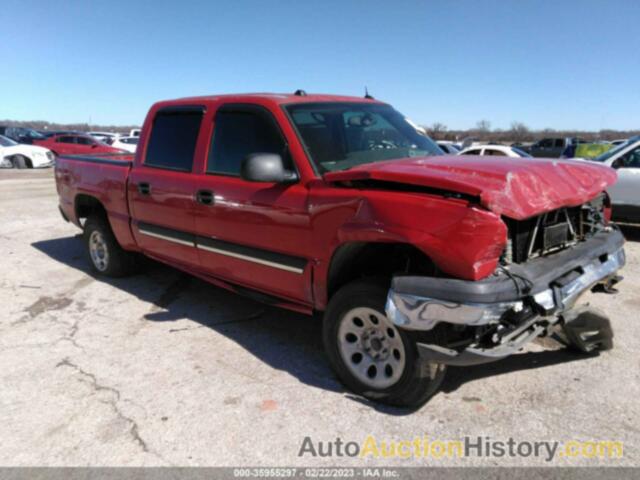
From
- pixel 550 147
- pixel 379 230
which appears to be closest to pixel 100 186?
pixel 379 230

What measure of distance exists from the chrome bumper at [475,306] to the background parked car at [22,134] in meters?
29.1

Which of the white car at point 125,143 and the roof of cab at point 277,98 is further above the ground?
the roof of cab at point 277,98

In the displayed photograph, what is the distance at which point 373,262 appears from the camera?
344 cm

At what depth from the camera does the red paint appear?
2.76 m

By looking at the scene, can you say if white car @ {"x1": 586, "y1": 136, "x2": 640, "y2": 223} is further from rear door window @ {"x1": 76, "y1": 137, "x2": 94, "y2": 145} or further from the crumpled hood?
rear door window @ {"x1": 76, "y1": 137, "x2": 94, "y2": 145}

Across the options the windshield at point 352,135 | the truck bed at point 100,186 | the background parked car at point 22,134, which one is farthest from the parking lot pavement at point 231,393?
the background parked car at point 22,134

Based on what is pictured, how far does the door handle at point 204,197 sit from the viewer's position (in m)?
4.20

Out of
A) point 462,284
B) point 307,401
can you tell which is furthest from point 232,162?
point 462,284

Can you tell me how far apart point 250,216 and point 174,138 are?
1.43 meters

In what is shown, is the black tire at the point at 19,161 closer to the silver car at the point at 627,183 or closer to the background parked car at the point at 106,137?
the background parked car at the point at 106,137

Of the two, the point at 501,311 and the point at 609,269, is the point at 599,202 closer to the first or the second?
the point at 609,269

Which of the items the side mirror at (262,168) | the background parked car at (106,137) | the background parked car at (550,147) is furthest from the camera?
the background parked car at (106,137)

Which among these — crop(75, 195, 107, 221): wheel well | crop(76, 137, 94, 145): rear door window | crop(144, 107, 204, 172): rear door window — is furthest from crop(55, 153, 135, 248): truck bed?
crop(76, 137, 94, 145): rear door window

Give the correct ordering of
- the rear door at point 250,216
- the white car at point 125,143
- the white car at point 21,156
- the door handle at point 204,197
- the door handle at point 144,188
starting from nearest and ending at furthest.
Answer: the rear door at point 250,216 → the door handle at point 204,197 → the door handle at point 144,188 → the white car at point 21,156 → the white car at point 125,143
